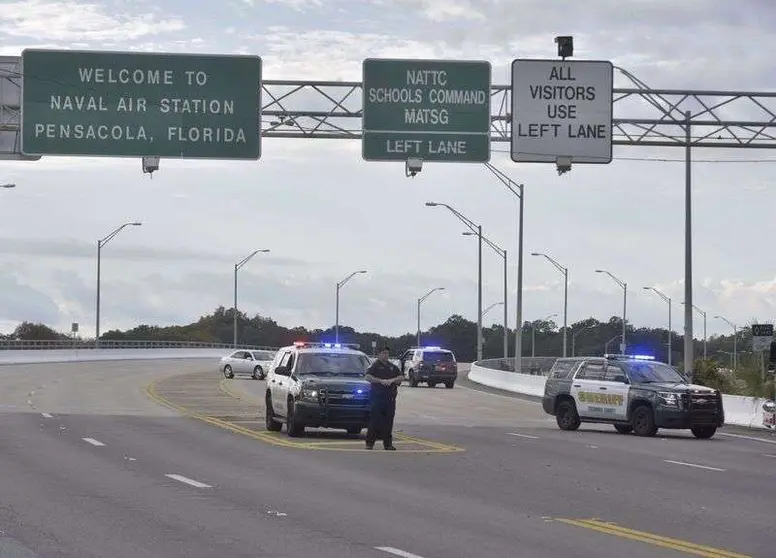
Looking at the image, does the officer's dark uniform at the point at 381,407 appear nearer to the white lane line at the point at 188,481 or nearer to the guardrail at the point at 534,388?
the white lane line at the point at 188,481

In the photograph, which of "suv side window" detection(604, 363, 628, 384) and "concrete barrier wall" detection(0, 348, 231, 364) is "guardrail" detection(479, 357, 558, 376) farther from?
"suv side window" detection(604, 363, 628, 384)

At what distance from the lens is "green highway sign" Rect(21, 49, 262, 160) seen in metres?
34.9

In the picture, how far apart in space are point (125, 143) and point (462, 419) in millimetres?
10906

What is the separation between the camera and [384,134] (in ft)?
117

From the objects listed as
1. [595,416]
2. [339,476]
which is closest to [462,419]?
[595,416]

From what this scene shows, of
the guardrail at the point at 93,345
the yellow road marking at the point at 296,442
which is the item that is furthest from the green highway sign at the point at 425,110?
the guardrail at the point at 93,345

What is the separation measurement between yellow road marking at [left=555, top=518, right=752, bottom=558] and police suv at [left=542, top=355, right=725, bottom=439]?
1689 centimetres

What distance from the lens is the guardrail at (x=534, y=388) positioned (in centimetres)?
3909

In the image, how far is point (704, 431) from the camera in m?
32.7

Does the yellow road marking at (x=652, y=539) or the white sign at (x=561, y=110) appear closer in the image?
the yellow road marking at (x=652, y=539)

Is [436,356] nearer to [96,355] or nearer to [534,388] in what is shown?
[534,388]

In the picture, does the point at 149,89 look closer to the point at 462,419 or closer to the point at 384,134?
the point at 384,134

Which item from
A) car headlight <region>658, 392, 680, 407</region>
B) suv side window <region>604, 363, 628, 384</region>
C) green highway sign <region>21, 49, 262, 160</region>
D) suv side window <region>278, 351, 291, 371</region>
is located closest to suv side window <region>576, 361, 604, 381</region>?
suv side window <region>604, 363, 628, 384</region>

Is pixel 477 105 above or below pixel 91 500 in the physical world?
above
